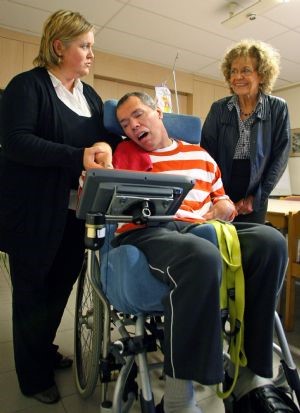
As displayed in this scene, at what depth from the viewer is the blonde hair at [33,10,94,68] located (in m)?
1.21

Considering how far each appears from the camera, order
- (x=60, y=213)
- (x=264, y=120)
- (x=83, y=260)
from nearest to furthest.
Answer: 1. (x=60, y=213)
2. (x=83, y=260)
3. (x=264, y=120)

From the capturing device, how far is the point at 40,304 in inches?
49.7

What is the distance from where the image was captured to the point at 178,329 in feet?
2.52

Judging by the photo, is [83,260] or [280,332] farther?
[83,260]

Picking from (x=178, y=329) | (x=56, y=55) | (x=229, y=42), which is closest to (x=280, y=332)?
(x=178, y=329)

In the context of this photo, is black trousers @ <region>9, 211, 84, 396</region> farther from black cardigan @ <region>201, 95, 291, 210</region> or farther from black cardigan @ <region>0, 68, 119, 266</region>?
black cardigan @ <region>201, 95, 291, 210</region>

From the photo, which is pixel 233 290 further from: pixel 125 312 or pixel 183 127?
pixel 183 127

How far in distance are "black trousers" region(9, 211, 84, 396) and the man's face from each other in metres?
0.39

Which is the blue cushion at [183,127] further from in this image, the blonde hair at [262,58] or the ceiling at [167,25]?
the ceiling at [167,25]

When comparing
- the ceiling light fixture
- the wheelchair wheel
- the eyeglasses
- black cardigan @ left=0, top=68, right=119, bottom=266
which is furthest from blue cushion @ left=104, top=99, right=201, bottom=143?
the ceiling light fixture

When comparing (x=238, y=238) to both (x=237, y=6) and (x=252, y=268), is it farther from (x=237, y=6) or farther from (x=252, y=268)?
(x=237, y=6)

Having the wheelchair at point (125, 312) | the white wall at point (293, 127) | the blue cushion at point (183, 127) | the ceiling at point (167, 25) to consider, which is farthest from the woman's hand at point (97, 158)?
the white wall at point (293, 127)

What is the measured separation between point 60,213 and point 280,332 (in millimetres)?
814

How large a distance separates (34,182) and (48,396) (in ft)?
2.64
